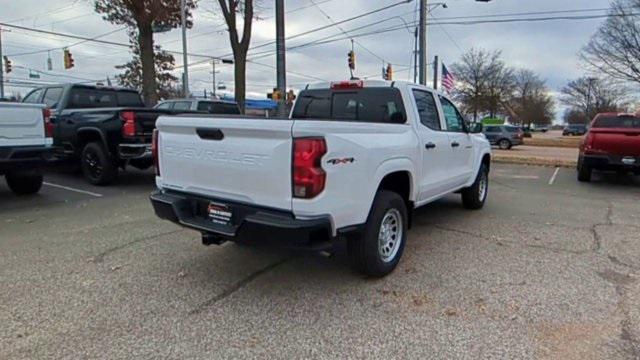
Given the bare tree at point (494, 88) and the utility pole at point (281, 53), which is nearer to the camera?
the utility pole at point (281, 53)

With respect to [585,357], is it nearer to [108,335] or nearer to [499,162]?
[108,335]

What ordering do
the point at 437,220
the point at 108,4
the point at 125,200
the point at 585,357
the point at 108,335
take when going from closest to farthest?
the point at 585,357
the point at 108,335
the point at 437,220
the point at 125,200
the point at 108,4

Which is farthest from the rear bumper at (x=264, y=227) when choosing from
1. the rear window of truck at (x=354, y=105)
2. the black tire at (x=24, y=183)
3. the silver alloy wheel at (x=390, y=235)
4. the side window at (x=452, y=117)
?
the black tire at (x=24, y=183)

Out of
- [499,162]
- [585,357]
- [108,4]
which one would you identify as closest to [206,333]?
[585,357]

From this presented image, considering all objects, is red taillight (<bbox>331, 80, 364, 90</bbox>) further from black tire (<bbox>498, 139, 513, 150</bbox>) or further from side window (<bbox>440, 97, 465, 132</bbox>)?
black tire (<bbox>498, 139, 513, 150</bbox>)

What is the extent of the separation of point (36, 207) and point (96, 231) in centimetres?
233

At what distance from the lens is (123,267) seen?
4.48m

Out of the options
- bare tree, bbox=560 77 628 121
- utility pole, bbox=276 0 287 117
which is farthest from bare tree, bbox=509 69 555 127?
utility pole, bbox=276 0 287 117

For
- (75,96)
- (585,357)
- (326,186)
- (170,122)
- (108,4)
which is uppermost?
(108,4)

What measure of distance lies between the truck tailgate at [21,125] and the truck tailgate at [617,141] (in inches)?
450

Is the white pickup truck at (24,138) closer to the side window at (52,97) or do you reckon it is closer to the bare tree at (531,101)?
the side window at (52,97)

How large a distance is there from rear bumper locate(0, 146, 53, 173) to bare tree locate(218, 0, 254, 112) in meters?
10.4

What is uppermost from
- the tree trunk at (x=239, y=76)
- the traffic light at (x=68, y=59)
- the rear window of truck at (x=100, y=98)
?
the traffic light at (x=68, y=59)

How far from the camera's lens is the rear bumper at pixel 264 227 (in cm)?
329
